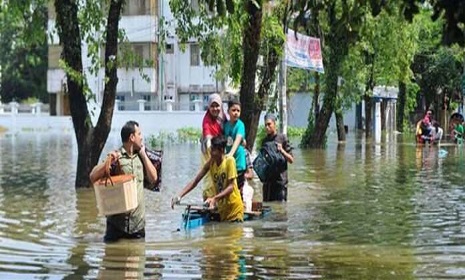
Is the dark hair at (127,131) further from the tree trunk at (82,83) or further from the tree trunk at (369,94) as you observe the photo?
the tree trunk at (369,94)

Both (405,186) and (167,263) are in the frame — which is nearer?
Result: (167,263)

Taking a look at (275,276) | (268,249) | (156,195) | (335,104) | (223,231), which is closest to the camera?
(275,276)

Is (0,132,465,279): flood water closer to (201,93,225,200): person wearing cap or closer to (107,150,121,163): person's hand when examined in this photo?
(107,150,121,163): person's hand

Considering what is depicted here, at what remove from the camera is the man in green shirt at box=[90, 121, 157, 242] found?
9.71 meters

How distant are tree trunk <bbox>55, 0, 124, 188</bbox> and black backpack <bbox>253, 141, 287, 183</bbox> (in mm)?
4059

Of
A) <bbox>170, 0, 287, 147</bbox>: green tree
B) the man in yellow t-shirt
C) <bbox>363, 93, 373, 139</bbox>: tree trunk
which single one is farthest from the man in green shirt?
<bbox>363, 93, 373, 139</bbox>: tree trunk

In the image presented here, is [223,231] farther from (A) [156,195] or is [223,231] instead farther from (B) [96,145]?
(B) [96,145]

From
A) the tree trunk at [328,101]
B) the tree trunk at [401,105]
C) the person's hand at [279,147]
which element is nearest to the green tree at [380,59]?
the tree trunk at [328,101]

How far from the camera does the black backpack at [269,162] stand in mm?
14180

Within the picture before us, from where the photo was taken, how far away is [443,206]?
1457cm

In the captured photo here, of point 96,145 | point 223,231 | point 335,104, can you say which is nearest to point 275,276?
point 223,231

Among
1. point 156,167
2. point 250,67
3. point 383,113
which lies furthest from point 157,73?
point 156,167

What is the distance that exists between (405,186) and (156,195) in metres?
5.28

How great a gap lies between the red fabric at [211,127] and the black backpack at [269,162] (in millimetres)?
1658
